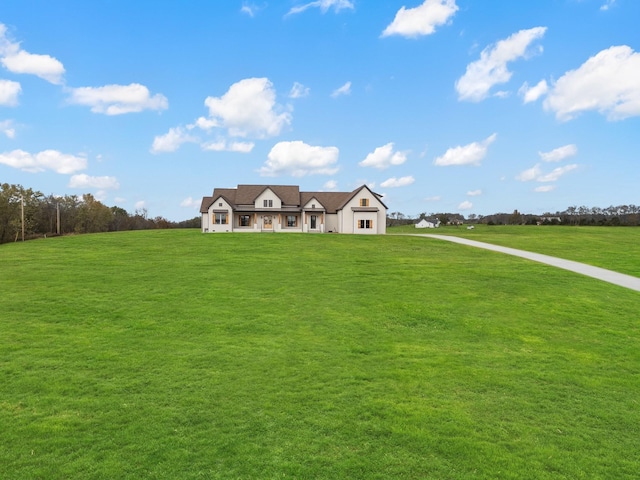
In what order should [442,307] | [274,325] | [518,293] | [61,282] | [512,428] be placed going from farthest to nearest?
1. [61,282]
2. [518,293]
3. [442,307]
4. [274,325]
5. [512,428]

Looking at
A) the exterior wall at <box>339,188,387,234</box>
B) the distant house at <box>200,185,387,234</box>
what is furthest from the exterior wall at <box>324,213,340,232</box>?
the exterior wall at <box>339,188,387,234</box>

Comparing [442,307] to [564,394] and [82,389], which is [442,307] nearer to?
[564,394]

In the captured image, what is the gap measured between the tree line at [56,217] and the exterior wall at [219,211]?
57.2 feet

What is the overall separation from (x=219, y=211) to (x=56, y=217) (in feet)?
134

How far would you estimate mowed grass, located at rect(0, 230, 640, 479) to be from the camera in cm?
488

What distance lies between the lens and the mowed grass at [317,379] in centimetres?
488

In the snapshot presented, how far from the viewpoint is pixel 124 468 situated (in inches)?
182

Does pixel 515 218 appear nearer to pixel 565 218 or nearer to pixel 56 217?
pixel 565 218

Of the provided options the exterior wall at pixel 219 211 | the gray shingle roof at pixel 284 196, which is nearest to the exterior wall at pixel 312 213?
the gray shingle roof at pixel 284 196

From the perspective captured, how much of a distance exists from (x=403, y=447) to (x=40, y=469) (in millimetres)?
4597

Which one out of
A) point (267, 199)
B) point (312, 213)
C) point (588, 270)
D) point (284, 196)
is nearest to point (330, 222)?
point (312, 213)

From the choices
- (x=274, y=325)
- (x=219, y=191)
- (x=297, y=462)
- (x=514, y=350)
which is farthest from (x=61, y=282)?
(x=219, y=191)

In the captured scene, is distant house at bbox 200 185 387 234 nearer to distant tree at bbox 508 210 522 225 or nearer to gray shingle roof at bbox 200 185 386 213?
gray shingle roof at bbox 200 185 386 213

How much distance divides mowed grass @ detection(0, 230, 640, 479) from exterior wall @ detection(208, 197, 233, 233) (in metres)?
28.6
